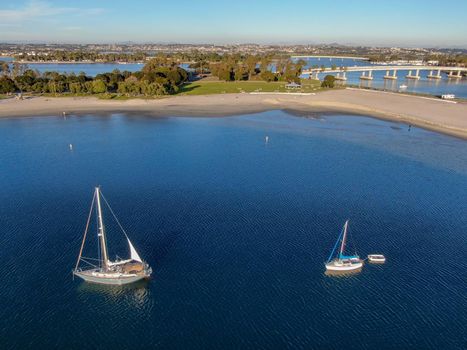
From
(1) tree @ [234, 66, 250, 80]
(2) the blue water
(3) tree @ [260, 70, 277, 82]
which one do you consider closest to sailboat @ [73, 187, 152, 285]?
(2) the blue water

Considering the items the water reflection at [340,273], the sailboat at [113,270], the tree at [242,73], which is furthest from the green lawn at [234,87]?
the water reflection at [340,273]

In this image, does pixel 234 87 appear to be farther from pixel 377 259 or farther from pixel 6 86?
pixel 377 259

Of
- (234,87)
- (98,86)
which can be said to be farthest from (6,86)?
(234,87)

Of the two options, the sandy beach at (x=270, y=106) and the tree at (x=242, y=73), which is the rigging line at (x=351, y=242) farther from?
the tree at (x=242, y=73)

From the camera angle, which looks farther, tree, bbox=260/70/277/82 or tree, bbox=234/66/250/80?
tree, bbox=234/66/250/80

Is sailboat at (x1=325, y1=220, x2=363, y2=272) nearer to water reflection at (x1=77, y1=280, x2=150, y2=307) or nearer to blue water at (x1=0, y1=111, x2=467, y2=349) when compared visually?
blue water at (x1=0, y1=111, x2=467, y2=349)
